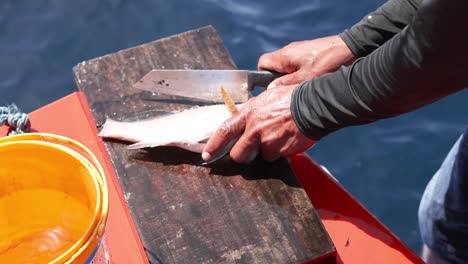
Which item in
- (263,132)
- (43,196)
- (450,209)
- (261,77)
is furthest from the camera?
(450,209)

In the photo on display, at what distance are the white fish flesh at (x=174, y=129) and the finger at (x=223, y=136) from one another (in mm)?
64

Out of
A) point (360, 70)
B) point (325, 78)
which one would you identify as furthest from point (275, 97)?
point (360, 70)

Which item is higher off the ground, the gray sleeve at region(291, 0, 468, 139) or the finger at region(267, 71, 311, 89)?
the gray sleeve at region(291, 0, 468, 139)

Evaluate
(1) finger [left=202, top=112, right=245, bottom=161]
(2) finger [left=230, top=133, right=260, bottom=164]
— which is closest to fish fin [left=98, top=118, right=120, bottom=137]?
(1) finger [left=202, top=112, right=245, bottom=161]

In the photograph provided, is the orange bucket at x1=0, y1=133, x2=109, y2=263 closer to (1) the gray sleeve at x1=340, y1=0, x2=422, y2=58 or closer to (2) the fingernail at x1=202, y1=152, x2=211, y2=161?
(2) the fingernail at x1=202, y1=152, x2=211, y2=161

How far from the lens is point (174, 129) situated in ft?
9.03

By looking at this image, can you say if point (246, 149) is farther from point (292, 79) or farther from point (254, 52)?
point (254, 52)

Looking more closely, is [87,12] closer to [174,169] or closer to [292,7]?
[292,7]

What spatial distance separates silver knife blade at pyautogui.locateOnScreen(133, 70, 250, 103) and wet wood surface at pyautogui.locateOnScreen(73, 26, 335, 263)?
49mm

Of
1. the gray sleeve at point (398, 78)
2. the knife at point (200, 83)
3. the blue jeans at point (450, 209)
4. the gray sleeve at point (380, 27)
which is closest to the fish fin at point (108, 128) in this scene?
the knife at point (200, 83)

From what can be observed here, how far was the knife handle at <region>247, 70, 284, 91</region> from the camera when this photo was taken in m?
2.98

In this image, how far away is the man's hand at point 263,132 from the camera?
8.57ft

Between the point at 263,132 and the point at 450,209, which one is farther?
the point at 450,209

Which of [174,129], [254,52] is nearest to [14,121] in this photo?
[174,129]
